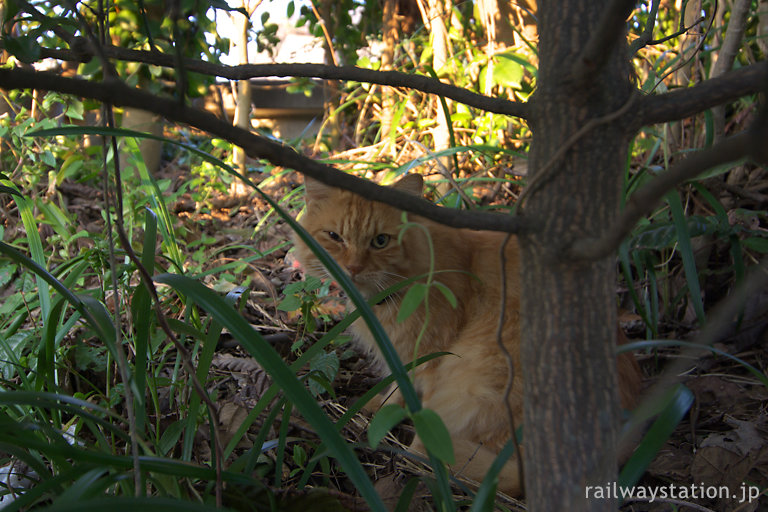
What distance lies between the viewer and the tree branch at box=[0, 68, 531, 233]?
0.55m

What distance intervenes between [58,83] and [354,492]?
1178 millimetres

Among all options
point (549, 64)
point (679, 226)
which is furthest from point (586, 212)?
point (679, 226)

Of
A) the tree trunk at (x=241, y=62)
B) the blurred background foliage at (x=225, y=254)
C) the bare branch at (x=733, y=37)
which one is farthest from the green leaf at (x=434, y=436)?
the tree trunk at (x=241, y=62)

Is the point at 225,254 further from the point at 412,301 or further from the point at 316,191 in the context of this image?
the point at 412,301

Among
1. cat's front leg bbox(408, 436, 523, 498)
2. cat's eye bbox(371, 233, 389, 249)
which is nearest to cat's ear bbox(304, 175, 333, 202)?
cat's eye bbox(371, 233, 389, 249)

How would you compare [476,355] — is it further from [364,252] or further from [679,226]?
[679,226]

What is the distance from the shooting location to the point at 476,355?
172 cm

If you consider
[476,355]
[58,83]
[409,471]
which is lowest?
[409,471]

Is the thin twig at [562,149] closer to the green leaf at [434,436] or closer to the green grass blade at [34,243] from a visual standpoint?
the green leaf at [434,436]

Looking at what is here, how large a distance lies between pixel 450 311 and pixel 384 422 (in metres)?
1.14

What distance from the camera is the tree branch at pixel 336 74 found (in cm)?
85

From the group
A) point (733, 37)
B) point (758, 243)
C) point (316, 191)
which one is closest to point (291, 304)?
point (316, 191)

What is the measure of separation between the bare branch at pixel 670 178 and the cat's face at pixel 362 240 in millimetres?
1324

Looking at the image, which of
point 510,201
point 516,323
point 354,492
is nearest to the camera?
point 354,492
